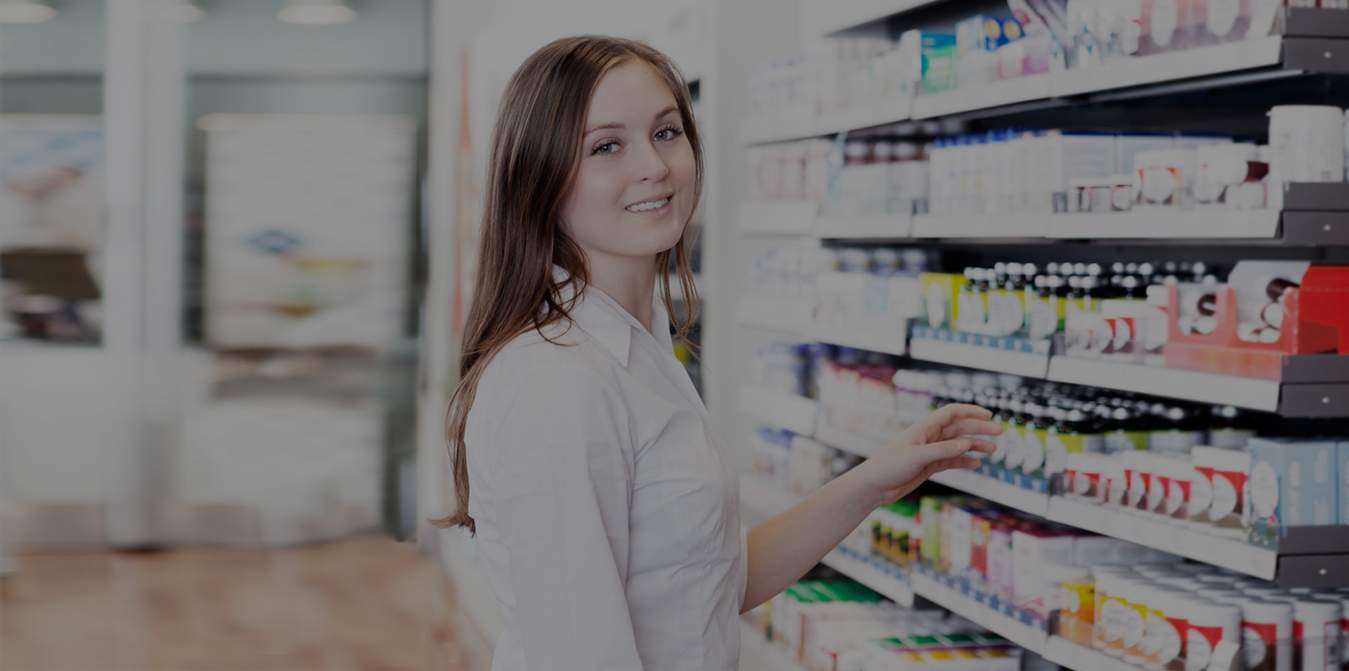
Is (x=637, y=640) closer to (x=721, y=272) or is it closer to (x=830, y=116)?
(x=830, y=116)

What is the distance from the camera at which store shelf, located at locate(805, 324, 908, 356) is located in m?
3.70

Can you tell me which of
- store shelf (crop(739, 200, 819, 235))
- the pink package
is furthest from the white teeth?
store shelf (crop(739, 200, 819, 235))

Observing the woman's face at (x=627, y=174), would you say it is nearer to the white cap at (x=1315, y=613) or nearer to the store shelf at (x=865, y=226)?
the white cap at (x=1315, y=613)

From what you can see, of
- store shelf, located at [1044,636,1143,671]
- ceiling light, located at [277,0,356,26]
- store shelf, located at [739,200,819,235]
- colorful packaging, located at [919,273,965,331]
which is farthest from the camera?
ceiling light, located at [277,0,356,26]

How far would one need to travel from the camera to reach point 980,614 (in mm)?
3354

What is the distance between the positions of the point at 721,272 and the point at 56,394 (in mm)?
5206

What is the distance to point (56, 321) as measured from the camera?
8.52 m

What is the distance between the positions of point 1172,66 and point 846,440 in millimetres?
1559

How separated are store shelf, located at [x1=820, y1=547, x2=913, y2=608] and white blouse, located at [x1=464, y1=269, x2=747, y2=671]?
180 cm

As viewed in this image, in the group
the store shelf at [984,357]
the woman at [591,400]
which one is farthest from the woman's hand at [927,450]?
the store shelf at [984,357]

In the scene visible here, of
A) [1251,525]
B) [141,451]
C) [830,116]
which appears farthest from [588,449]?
[141,451]

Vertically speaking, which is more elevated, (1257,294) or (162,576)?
(1257,294)

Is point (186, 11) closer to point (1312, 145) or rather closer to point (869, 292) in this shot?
point (869, 292)

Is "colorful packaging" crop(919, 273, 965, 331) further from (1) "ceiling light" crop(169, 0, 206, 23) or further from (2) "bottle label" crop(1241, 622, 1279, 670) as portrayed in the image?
(1) "ceiling light" crop(169, 0, 206, 23)
